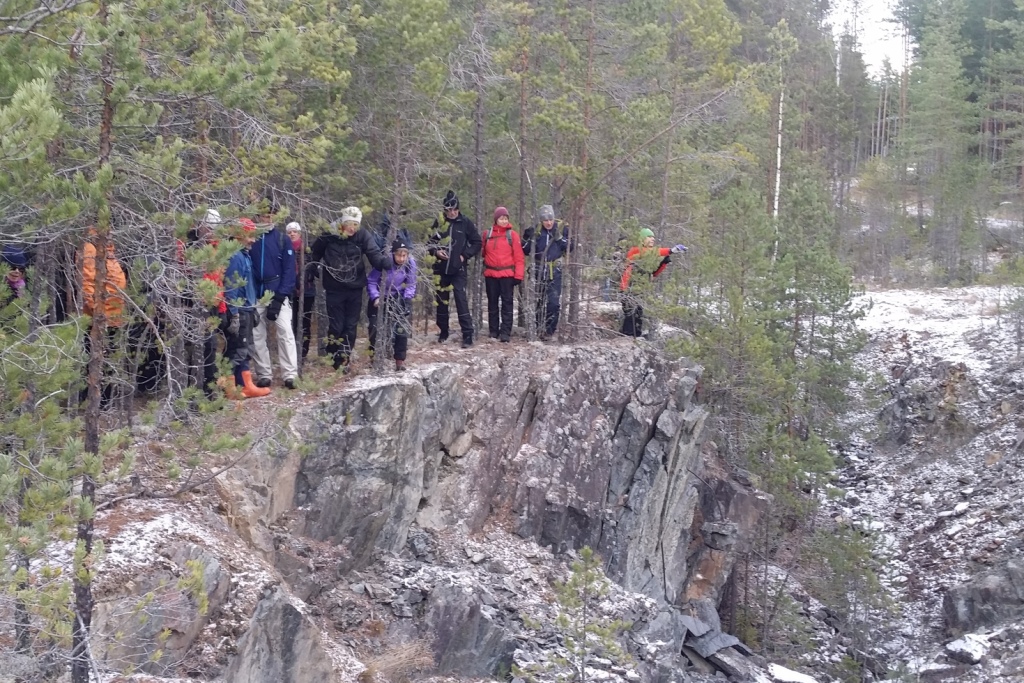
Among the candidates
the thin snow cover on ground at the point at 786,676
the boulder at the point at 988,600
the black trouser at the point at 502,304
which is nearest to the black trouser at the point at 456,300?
the black trouser at the point at 502,304

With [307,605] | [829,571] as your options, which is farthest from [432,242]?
[829,571]

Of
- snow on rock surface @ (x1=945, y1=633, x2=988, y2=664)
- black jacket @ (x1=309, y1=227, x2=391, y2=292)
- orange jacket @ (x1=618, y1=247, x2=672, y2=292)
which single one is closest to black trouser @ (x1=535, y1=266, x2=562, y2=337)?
orange jacket @ (x1=618, y1=247, x2=672, y2=292)

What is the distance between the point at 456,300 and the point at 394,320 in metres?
2.09

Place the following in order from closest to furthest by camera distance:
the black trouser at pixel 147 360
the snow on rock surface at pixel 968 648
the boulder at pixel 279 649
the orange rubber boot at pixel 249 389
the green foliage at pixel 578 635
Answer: the boulder at pixel 279 649, the black trouser at pixel 147 360, the orange rubber boot at pixel 249 389, the green foliage at pixel 578 635, the snow on rock surface at pixel 968 648

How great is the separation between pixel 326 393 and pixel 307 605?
243cm

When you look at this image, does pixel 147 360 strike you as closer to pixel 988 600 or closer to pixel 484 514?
pixel 484 514

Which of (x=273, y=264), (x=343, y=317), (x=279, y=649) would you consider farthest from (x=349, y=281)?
(x=279, y=649)

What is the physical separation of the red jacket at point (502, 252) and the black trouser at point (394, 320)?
213cm

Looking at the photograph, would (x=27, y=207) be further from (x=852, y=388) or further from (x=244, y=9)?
(x=852, y=388)

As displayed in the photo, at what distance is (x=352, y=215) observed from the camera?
36.3ft

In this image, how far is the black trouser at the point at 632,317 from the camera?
16609 mm

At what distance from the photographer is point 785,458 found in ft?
60.4

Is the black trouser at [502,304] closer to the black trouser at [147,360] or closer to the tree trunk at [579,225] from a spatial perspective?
the tree trunk at [579,225]

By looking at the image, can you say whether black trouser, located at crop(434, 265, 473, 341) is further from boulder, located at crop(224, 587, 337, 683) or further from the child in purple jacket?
boulder, located at crop(224, 587, 337, 683)
